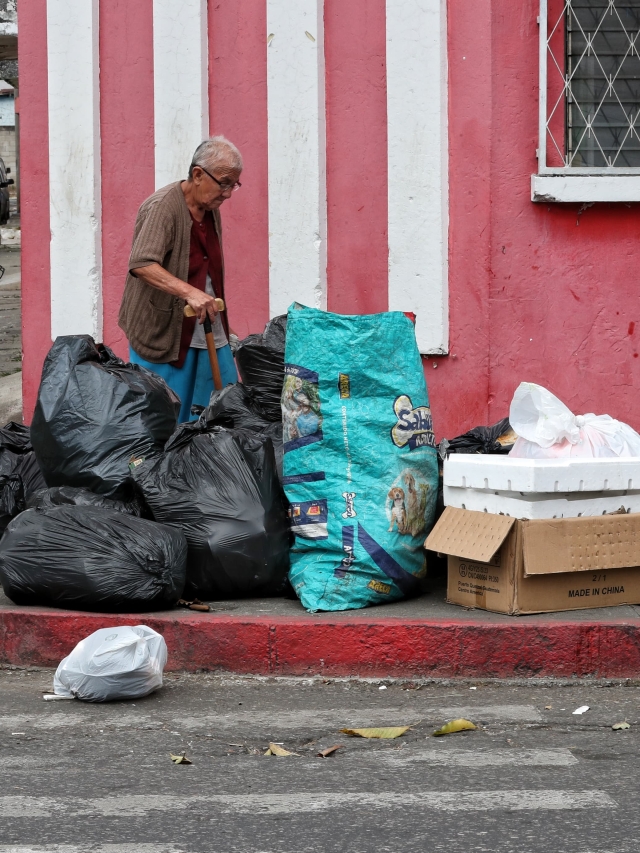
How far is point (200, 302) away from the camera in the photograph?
5082 mm

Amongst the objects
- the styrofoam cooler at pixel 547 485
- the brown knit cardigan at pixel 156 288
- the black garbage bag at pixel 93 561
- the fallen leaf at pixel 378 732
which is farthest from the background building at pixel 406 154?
the fallen leaf at pixel 378 732

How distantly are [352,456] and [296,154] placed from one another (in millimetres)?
2364

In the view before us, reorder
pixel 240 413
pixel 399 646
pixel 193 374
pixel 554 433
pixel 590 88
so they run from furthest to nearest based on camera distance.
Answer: pixel 590 88
pixel 193 374
pixel 240 413
pixel 554 433
pixel 399 646

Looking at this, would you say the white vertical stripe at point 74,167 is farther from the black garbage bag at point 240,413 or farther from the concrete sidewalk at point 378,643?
the concrete sidewalk at point 378,643

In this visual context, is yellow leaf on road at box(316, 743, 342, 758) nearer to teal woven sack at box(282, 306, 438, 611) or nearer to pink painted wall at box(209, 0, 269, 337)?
teal woven sack at box(282, 306, 438, 611)

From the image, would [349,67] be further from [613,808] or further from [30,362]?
[613,808]

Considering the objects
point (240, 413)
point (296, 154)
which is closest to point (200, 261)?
point (240, 413)

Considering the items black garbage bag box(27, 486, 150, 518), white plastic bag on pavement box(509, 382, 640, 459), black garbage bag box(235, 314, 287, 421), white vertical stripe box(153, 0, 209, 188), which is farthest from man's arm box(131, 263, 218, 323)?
white plastic bag on pavement box(509, 382, 640, 459)

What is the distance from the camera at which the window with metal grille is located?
20.1 ft

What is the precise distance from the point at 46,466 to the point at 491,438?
182cm

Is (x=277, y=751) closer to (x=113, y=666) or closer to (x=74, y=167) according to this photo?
(x=113, y=666)

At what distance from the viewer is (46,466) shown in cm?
488

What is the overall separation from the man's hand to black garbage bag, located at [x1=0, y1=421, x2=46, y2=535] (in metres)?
0.93

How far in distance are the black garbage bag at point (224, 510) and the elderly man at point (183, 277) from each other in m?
0.75
